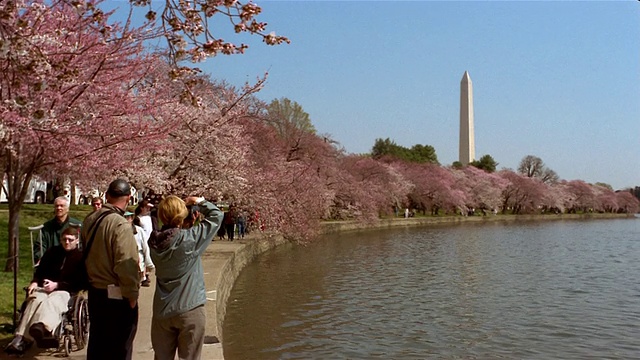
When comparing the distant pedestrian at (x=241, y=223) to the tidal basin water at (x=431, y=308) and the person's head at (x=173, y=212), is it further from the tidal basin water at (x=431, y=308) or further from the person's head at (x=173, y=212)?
the person's head at (x=173, y=212)

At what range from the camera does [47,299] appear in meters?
5.51

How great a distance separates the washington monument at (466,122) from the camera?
83.7 metres

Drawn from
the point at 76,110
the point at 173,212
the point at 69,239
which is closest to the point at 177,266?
the point at 173,212

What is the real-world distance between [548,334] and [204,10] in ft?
27.3

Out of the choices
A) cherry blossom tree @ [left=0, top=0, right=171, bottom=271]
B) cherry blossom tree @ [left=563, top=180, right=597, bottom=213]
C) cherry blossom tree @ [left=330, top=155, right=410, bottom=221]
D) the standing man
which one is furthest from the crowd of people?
cherry blossom tree @ [left=563, top=180, right=597, bottom=213]

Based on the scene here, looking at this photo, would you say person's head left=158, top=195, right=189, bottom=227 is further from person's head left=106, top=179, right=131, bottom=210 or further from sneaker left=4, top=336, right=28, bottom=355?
sneaker left=4, top=336, right=28, bottom=355

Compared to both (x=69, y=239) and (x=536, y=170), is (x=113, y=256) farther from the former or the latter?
(x=536, y=170)

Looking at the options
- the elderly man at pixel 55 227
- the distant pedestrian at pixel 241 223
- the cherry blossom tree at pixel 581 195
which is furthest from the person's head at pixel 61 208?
the cherry blossom tree at pixel 581 195

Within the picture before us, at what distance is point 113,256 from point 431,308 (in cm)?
940

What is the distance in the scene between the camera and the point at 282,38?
16.3 feet

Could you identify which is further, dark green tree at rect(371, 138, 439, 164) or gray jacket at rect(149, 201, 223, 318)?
dark green tree at rect(371, 138, 439, 164)

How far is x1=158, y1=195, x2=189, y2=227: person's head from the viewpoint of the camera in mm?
4098

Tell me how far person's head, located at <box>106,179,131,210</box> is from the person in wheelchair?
134cm

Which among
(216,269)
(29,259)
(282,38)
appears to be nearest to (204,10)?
(282,38)
